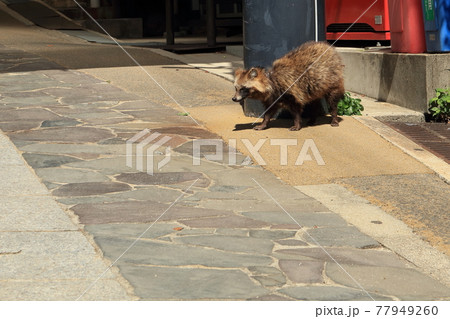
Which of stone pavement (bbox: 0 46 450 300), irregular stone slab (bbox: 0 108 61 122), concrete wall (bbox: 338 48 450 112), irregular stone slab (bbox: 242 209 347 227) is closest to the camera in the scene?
stone pavement (bbox: 0 46 450 300)

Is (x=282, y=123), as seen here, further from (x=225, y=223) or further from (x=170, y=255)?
(x=170, y=255)

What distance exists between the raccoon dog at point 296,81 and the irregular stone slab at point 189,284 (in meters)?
4.21

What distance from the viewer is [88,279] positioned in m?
4.75

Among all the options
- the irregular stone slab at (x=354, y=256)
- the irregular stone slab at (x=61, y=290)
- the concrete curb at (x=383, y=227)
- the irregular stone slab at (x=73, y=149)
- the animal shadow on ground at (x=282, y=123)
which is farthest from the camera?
the animal shadow on ground at (x=282, y=123)

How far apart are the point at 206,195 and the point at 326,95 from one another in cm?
318

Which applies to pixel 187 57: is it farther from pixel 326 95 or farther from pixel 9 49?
pixel 326 95

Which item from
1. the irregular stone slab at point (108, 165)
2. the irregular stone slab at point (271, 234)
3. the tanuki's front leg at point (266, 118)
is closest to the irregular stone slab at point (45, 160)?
the irregular stone slab at point (108, 165)

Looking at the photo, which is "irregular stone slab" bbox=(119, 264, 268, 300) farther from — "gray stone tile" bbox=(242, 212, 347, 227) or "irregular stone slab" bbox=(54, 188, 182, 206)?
"irregular stone slab" bbox=(54, 188, 182, 206)

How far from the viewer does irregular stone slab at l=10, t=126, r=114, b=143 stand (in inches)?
352

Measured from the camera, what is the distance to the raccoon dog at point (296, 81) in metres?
9.05

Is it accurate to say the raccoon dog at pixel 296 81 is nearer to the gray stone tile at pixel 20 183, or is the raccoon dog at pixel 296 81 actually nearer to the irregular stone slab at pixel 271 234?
the gray stone tile at pixel 20 183

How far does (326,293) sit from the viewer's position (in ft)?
15.4

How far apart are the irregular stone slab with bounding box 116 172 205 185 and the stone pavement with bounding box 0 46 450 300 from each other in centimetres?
2

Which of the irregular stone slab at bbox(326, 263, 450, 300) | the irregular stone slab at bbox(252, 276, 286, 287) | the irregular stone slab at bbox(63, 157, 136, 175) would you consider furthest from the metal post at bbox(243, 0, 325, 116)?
the irregular stone slab at bbox(252, 276, 286, 287)
